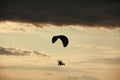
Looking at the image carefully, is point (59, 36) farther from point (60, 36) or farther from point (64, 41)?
point (64, 41)

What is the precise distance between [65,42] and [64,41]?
0.97m

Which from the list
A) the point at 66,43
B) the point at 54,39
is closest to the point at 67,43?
the point at 66,43

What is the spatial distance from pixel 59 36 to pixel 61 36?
1.18 ft

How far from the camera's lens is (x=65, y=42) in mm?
46094

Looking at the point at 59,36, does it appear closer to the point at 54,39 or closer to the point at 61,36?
the point at 61,36

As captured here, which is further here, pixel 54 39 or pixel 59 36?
pixel 54 39

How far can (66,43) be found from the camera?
4494cm

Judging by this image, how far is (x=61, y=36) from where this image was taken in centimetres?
4256

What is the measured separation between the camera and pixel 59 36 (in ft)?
140

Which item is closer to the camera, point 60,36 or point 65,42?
point 60,36

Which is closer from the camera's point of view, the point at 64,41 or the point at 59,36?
the point at 59,36

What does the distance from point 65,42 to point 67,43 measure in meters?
1.78

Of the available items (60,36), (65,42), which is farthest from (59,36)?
(65,42)

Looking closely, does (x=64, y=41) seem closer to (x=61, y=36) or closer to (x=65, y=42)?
(x=65, y=42)
